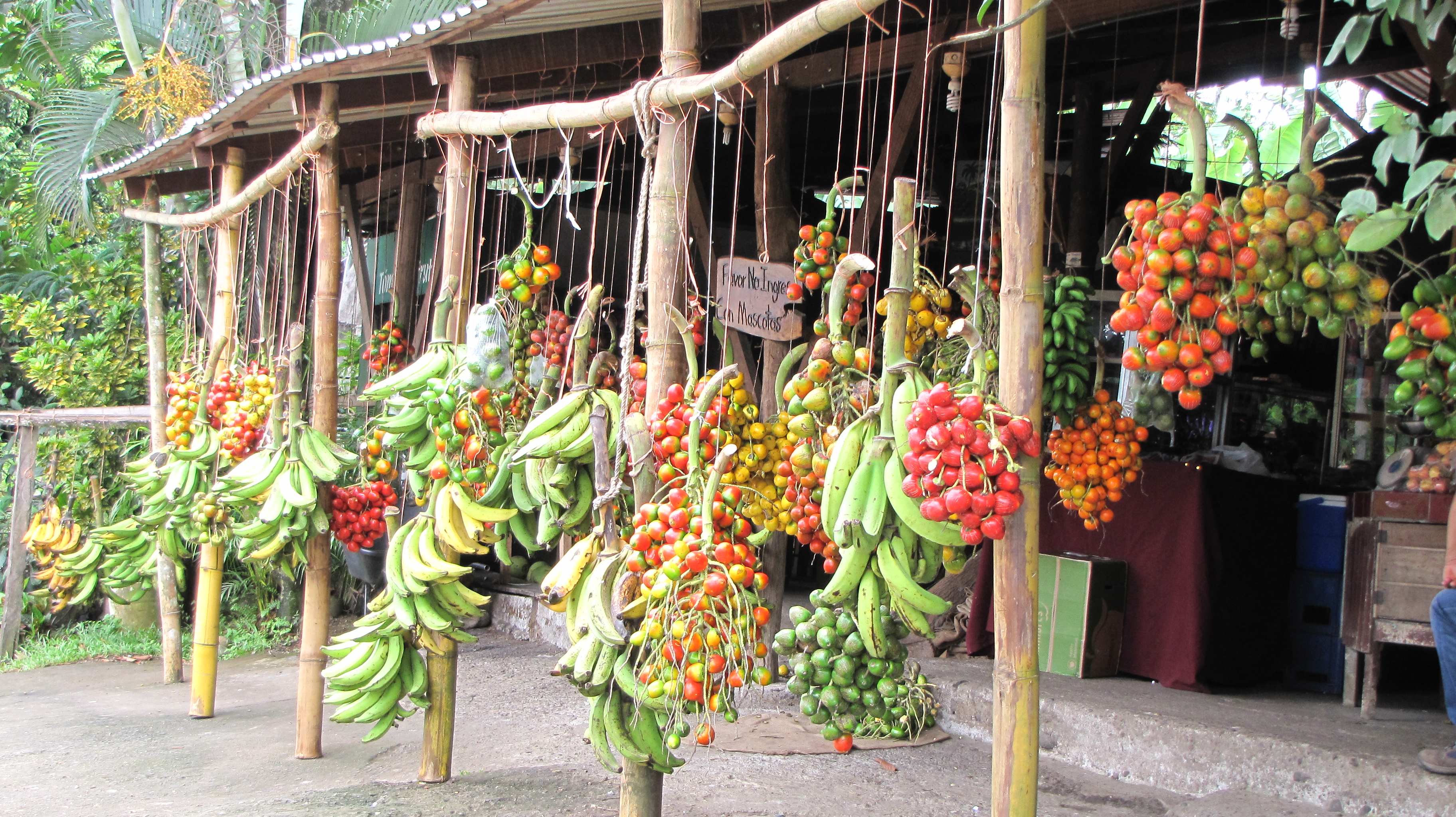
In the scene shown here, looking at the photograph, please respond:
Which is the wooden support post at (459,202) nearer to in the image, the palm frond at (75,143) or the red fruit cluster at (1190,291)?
the red fruit cluster at (1190,291)

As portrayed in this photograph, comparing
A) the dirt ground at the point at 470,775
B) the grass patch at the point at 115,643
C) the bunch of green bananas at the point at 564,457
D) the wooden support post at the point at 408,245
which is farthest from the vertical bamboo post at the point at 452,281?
the grass patch at the point at 115,643

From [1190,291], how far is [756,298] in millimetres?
1974

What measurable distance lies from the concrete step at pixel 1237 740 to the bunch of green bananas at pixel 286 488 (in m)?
2.74

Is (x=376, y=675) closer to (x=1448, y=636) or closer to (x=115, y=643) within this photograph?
(x=1448, y=636)

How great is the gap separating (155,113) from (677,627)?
7.25 metres

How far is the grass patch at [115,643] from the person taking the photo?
765cm

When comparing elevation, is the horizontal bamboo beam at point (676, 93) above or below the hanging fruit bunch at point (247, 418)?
above

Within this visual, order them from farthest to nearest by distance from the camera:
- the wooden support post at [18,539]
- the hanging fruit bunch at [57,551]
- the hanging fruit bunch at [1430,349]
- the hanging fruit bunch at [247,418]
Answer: the hanging fruit bunch at [57,551] → the wooden support post at [18,539] → the hanging fruit bunch at [247,418] → the hanging fruit bunch at [1430,349]

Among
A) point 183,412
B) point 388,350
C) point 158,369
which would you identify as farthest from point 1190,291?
point 158,369

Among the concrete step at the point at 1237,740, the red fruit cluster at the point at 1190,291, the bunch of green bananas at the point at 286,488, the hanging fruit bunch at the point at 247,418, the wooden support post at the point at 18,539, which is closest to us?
the red fruit cluster at the point at 1190,291

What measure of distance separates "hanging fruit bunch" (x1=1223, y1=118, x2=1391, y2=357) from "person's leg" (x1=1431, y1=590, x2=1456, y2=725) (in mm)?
1821

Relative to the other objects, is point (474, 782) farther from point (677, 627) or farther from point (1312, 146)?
point (1312, 146)

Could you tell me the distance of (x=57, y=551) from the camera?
319 inches

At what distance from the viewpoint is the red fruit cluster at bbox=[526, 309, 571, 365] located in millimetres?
3418
